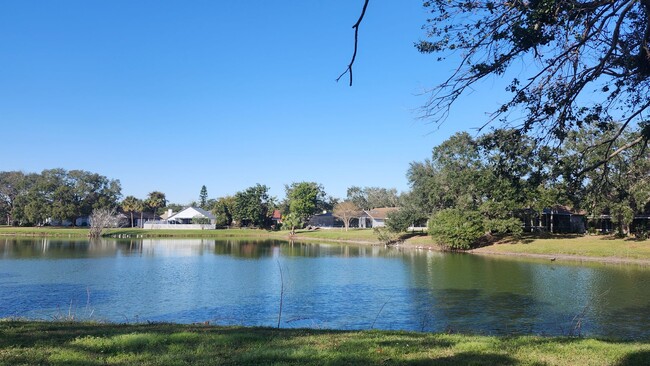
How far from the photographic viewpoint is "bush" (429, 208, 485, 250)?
155ft

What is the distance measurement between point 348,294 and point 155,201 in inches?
3922

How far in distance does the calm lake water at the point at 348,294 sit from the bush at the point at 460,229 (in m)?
11.1

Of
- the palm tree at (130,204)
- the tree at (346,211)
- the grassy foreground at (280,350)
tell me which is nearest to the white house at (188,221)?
the palm tree at (130,204)

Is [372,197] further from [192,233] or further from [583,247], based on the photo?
[583,247]

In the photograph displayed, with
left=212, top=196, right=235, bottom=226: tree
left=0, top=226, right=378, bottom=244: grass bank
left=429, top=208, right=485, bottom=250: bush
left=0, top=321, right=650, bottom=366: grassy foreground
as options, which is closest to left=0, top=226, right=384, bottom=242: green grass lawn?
left=0, top=226, right=378, bottom=244: grass bank

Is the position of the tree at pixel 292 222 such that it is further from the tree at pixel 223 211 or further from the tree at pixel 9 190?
the tree at pixel 9 190

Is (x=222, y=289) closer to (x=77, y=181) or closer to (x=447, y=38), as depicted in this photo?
(x=447, y=38)

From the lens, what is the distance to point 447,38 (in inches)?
311

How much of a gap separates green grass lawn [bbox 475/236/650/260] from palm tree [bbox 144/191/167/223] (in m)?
86.1

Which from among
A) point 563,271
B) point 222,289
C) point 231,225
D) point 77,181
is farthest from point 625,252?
point 77,181

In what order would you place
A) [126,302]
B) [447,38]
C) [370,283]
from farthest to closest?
1. [370,283]
2. [126,302]
3. [447,38]

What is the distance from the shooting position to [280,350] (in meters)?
6.53

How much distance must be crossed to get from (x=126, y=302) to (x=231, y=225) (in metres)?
76.7

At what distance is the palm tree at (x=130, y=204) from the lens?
101656 mm
